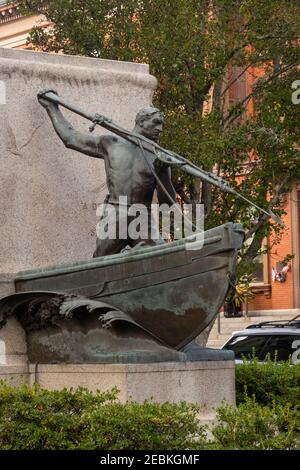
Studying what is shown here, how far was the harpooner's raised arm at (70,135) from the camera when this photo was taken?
37.5 ft

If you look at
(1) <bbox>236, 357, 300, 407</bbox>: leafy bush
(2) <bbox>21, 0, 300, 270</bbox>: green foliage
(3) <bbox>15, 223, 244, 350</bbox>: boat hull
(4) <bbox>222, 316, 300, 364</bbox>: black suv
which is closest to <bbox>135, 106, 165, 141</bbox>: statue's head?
(3) <bbox>15, 223, 244, 350</bbox>: boat hull

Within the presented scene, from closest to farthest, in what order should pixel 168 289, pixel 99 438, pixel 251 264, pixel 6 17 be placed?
pixel 99 438 → pixel 168 289 → pixel 251 264 → pixel 6 17

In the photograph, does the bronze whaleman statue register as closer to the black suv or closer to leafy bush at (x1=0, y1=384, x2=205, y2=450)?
leafy bush at (x1=0, y1=384, x2=205, y2=450)

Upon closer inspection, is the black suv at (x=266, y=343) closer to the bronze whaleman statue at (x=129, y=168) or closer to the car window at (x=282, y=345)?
the car window at (x=282, y=345)

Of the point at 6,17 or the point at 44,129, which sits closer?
the point at 44,129

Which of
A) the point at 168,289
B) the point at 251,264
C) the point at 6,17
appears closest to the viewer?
the point at 168,289

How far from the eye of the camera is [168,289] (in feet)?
34.3

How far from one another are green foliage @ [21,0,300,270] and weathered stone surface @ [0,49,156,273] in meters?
9.18

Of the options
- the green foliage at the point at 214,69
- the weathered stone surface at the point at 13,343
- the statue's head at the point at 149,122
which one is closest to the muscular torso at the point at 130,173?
the statue's head at the point at 149,122

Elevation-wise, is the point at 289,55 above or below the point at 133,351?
above

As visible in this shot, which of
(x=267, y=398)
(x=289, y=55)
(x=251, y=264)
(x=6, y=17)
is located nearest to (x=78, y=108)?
(x=267, y=398)

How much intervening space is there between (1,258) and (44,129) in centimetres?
128
